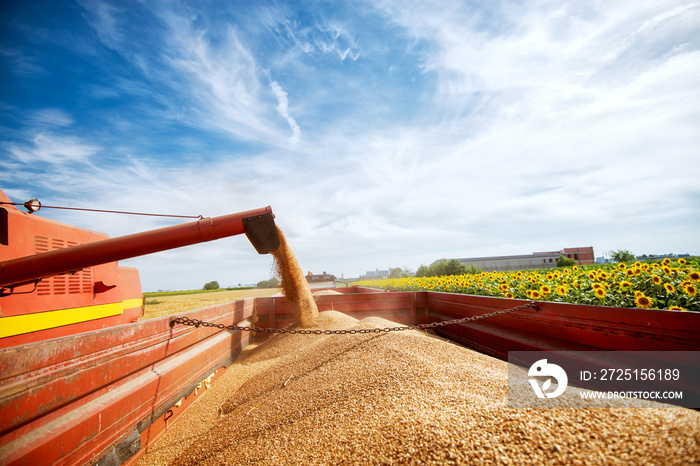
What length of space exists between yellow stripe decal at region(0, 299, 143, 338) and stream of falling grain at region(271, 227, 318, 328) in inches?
83.3

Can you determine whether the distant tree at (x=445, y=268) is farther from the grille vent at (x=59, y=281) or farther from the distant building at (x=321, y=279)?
the grille vent at (x=59, y=281)

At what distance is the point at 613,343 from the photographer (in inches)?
93.0

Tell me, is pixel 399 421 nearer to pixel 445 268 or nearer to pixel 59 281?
pixel 59 281

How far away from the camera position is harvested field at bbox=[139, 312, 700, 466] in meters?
1.50

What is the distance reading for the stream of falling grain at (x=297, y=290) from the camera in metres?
4.69

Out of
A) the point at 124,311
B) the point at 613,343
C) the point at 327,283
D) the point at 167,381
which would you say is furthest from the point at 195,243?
the point at 327,283

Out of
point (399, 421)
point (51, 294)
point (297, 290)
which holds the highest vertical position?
point (51, 294)

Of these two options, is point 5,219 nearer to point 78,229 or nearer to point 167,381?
point 78,229

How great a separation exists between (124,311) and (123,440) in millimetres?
2340

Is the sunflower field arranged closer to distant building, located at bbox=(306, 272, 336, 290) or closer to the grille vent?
the grille vent

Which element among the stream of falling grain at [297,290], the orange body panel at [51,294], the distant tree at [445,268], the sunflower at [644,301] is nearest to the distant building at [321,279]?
the distant tree at [445,268]

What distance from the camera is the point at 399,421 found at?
186 centimetres

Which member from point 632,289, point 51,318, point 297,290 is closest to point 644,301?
point 632,289

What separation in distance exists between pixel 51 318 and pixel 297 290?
9.67ft
